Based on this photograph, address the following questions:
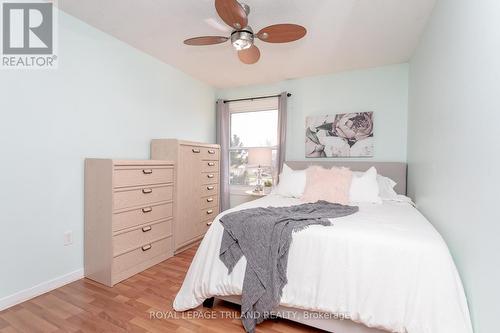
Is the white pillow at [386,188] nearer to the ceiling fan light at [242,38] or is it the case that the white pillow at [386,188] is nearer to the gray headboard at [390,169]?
the gray headboard at [390,169]

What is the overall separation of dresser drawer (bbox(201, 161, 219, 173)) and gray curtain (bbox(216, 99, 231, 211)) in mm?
413

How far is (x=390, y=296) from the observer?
1251 millimetres

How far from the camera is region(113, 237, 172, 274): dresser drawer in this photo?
7.06 ft

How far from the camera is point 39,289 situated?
195 cm

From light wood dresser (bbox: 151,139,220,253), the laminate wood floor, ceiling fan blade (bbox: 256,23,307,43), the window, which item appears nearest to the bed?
the laminate wood floor

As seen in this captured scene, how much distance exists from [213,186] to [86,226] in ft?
5.37

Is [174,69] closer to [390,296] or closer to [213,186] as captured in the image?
[213,186]

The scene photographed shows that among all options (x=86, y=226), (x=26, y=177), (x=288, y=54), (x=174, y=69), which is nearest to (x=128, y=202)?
(x=86, y=226)

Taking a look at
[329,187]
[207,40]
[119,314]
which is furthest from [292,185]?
[119,314]

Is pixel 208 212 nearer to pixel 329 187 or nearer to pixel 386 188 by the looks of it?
pixel 329 187

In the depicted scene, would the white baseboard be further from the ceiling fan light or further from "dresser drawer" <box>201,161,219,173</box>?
the ceiling fan light

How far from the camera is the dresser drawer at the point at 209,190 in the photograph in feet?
10.8

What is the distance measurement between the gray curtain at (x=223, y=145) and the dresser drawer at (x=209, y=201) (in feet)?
1.23

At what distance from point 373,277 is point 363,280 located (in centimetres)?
5
